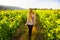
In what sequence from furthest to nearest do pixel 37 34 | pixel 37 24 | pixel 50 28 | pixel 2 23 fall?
1. pixel 37 24
2. pixel 37 34
3. pixel 50 28
4. pixel 2 23

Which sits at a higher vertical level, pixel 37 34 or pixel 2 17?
pixel 2 17

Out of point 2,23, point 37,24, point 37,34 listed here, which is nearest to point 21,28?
point 37,34

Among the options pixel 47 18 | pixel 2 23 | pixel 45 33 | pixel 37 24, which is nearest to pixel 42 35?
pixel 45 33

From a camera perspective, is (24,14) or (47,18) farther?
(24,14)

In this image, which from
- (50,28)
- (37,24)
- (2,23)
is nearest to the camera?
(2,23)

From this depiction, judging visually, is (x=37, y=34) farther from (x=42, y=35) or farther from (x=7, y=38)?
(x=7, y=38)

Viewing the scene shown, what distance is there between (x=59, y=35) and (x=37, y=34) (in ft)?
9.22

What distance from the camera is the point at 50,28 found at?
14633mm

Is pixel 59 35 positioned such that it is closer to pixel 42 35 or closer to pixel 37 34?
pixel 42 35

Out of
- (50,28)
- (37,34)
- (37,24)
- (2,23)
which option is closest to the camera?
(2,23)

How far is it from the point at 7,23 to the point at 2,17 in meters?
1.38

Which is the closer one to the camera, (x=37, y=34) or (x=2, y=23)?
(x=2, y=23)

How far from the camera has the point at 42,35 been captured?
603 inches

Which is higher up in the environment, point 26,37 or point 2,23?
point 2,23
